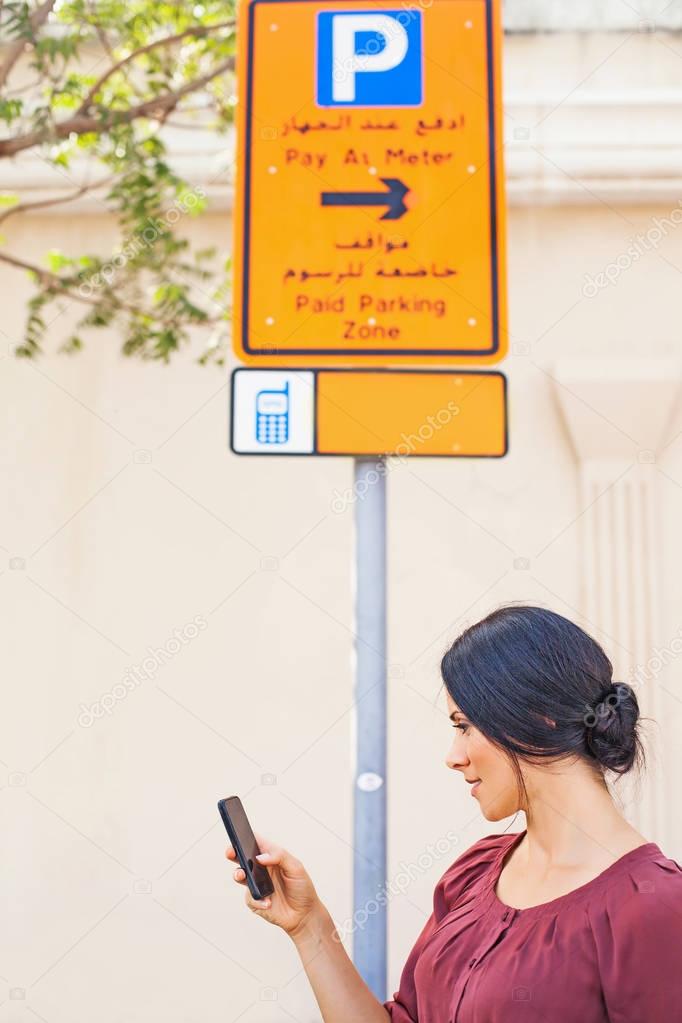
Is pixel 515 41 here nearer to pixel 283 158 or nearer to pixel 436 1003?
pixel 283 158

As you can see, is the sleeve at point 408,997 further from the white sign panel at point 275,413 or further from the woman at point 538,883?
the white sign panel at point 275,413

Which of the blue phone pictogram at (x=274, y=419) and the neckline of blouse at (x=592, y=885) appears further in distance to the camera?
the blue phone pictogram at (x=274, y=419)

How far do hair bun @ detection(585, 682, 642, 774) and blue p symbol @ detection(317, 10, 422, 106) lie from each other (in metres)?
1.13

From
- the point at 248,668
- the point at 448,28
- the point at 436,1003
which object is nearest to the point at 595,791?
the point at 436,1003

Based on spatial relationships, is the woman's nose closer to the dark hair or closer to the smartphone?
the dark hair

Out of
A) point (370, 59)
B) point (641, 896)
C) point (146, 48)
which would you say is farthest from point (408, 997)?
point (146, 48)

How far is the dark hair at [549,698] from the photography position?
5.62ft

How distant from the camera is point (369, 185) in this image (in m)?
2.01

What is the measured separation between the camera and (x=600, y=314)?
5078 mm

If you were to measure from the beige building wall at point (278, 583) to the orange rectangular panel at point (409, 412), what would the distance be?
298cm

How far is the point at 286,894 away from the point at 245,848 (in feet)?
0.48

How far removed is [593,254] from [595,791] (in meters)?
3.88

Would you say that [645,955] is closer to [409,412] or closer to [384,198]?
[409,412]

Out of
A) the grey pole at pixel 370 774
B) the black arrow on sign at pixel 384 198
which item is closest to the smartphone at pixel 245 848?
the grey pole at pixel 370 774
